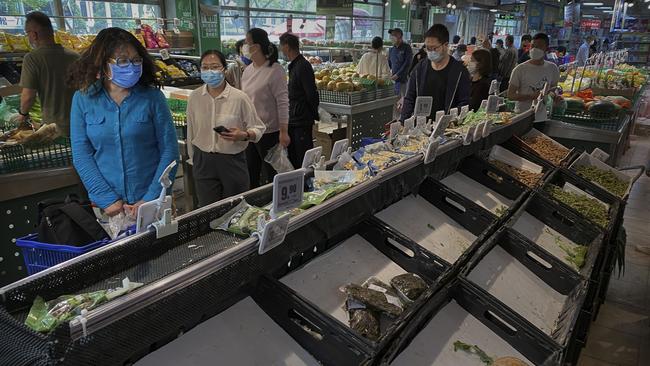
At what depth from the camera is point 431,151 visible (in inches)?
97.8

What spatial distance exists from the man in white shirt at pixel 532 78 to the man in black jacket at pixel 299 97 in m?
2.20

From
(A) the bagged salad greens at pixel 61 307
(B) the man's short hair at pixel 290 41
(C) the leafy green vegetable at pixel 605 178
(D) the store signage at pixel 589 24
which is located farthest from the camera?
(D) the store signage at pixel 589 24

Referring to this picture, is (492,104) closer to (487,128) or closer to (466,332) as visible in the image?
(487,128)

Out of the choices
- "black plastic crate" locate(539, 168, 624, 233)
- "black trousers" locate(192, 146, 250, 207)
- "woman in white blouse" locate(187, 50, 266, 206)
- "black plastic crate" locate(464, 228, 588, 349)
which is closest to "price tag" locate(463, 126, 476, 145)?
"black plastic crate" locate(539, 168, 624, 233)

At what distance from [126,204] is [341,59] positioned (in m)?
10.4

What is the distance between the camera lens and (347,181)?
2.06m

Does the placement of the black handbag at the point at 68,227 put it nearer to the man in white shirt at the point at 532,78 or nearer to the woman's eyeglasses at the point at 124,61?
the woman's eyeglasses at the point at 124,61

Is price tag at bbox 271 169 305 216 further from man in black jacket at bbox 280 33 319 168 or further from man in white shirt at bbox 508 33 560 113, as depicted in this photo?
man in white shirt at bbox 508 33 560 113

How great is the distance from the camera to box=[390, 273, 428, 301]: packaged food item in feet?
5.91

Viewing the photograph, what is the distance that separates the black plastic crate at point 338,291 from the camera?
1.43 m

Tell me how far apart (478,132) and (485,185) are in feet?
1.18

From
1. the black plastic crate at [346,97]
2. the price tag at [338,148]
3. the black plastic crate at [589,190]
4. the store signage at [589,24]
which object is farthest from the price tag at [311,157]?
the store signage at [589,24]

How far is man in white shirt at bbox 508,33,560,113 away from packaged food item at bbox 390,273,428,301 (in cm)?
363

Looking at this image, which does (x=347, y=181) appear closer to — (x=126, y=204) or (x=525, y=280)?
(x=525, y=280)
